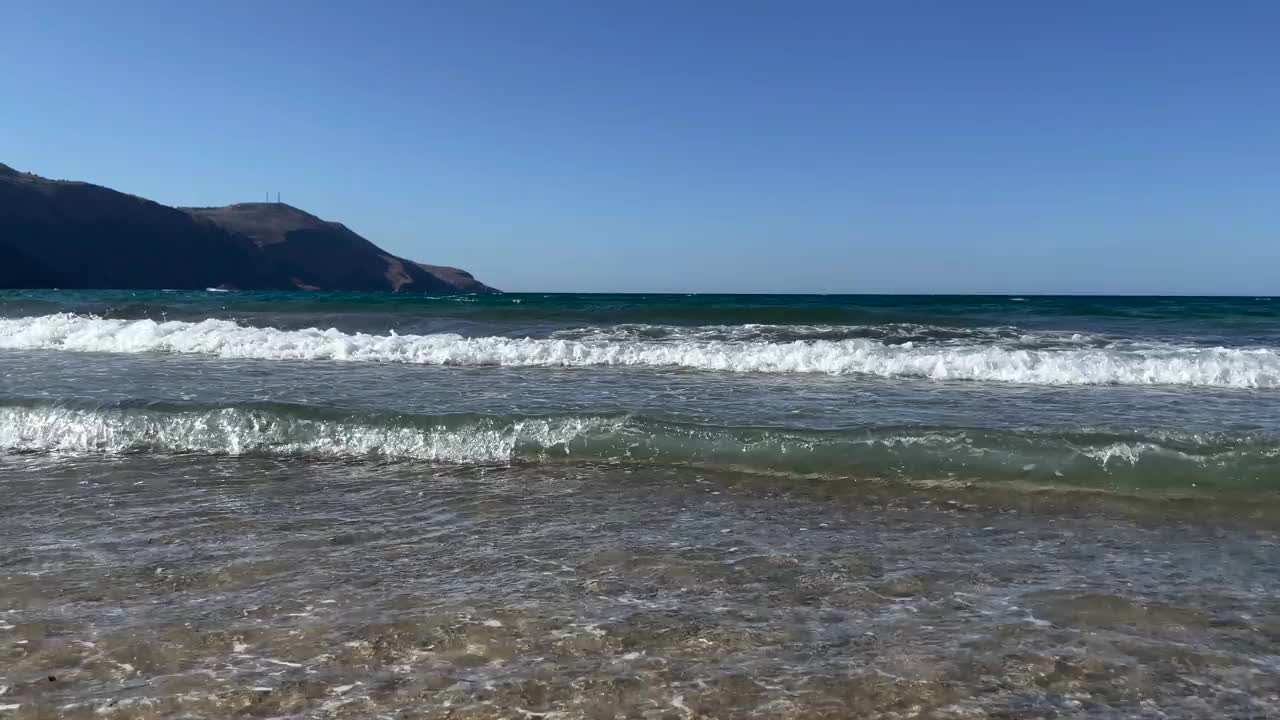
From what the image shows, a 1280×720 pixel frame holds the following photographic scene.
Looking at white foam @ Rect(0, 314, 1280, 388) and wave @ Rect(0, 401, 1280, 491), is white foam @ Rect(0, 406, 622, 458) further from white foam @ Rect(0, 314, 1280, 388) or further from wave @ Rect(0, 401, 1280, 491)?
white foam @ Rect(0, 314, 1280, 388)

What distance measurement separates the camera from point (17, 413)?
7.33m

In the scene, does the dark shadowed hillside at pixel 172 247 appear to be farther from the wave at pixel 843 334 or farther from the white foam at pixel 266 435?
the white foam at pixel 266 435

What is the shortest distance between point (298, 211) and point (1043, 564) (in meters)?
162

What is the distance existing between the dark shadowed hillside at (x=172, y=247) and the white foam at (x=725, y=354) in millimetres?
90772

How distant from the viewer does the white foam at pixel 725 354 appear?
10.8 meters

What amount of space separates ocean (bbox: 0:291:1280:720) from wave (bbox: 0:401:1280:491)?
1.1 inches

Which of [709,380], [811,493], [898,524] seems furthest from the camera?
[709,380]

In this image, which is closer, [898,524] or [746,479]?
[898,524]

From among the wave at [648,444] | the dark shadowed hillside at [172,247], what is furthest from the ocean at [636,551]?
the dark shadowed hillside at [172,247]

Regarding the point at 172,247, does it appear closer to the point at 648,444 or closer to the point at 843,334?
the point at 843,334

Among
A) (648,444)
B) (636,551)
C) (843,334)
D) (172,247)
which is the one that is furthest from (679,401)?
(172,247)

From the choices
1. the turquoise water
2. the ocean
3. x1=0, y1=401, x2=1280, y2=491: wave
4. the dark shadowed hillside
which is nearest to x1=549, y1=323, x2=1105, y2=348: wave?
the turquoise water

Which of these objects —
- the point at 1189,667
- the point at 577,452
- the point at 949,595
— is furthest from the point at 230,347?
the point at 1189,667

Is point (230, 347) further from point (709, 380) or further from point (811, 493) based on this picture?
point (811, 493)
